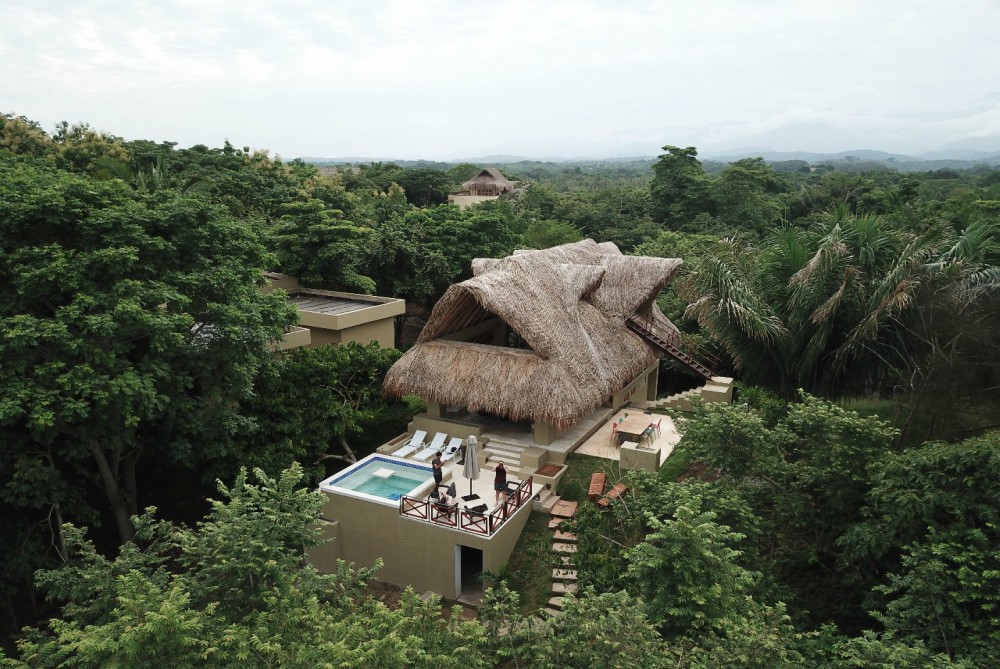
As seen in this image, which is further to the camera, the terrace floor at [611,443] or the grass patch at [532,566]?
the terrace floor at [611,443]

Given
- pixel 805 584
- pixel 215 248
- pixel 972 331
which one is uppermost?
pixel 215 248

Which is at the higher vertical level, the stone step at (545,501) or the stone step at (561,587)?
the stone step at (545,501)

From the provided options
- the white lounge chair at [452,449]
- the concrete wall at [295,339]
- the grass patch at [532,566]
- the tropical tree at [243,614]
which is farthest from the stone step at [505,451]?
the tropical tree at [243,614]

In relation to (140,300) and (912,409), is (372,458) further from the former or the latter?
(912,409)

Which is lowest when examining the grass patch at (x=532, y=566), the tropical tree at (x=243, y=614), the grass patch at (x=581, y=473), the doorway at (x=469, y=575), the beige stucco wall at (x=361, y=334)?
the doorway at (x=469, y=575)

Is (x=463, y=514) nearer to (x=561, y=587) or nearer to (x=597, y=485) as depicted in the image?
(x=561, y=587)

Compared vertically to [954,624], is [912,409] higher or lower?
higher

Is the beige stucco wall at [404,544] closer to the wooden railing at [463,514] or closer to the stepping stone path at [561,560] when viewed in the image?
the wooden railing at [463,514]

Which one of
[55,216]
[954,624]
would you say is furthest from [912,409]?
[55,216]
